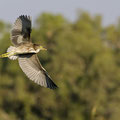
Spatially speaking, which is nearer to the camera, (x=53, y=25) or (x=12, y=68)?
(x=12, y=68)

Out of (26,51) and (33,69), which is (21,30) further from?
(33,69)

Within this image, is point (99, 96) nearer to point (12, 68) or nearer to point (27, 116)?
point (27, 116)

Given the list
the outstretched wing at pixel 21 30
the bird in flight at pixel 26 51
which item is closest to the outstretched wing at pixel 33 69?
the bird in flight at pixel 26 51

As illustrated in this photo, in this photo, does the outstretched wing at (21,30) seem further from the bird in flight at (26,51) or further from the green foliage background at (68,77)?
the green foliage background at (68,77)

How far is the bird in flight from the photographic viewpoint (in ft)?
43.2

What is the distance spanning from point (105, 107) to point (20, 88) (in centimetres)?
620

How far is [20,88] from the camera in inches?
1308

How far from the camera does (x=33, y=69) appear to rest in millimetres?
13906

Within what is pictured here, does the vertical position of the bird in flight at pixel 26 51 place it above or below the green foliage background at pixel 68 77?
above

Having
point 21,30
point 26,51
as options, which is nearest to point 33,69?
point 26,51

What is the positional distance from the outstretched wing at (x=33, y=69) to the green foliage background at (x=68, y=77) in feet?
36.2

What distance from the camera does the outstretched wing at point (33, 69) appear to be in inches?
539

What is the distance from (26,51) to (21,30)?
0.50 m

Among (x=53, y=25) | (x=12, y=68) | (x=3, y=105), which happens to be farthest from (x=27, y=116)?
(x=53, y=25)
